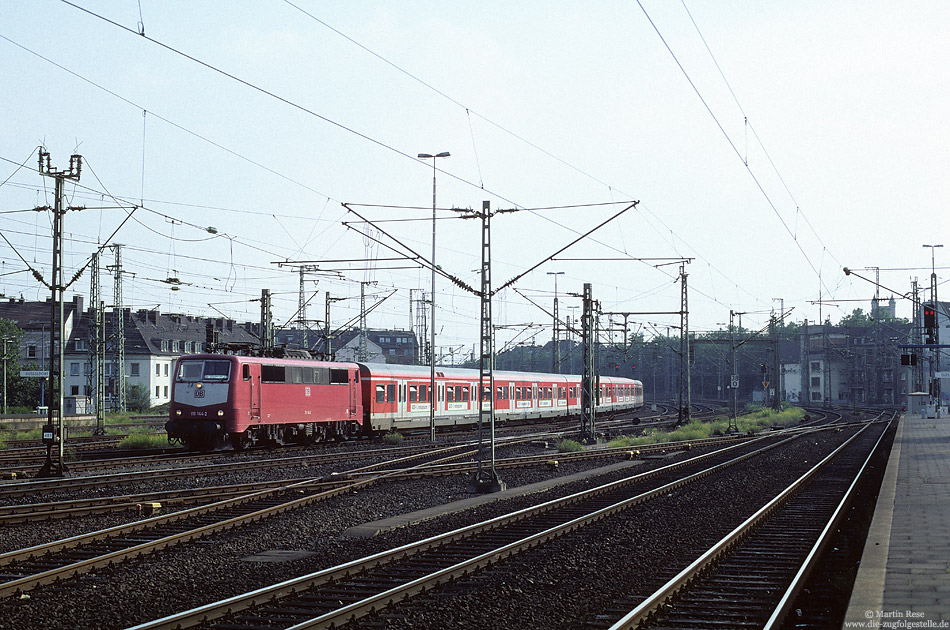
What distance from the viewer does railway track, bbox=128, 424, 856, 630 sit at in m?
8.92

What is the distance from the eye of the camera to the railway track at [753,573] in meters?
9.12

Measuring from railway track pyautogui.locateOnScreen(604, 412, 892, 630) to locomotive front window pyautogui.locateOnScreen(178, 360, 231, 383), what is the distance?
16437 millimetres

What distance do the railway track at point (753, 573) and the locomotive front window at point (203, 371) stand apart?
16.4 meters

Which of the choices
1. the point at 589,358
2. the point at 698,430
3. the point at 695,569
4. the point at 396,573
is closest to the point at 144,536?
the point at 396,573

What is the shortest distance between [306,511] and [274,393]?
14426 mm

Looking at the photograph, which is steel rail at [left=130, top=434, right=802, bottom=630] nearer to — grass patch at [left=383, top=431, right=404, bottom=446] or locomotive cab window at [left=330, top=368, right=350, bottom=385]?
locomotive cab window at [left=330, top=368, right=350, bottom=385]

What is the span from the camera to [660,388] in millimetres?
143375

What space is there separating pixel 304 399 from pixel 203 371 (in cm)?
422

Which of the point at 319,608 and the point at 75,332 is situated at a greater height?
the point at 75,332

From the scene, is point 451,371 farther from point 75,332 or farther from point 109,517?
point 75,332

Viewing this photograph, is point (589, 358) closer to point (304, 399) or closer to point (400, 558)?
point (304, 399)

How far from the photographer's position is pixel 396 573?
11094 mm

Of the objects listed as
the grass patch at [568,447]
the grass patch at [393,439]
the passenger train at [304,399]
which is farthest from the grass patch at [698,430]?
the grass patch at [393,439]

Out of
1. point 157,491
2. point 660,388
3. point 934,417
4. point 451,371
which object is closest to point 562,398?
point 451,371
